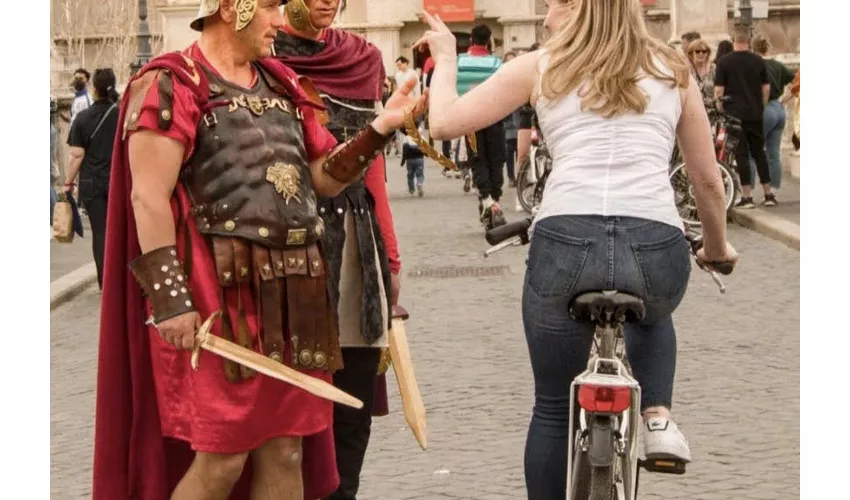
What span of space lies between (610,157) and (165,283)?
3.80 feet

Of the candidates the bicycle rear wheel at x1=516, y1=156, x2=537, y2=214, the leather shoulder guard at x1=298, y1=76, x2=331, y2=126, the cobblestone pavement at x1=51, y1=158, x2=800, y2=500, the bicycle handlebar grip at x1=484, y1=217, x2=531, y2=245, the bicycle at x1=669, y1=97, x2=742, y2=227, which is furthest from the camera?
the bicycle rear wheel at x1=516, y1=156, x2=537, y2=214

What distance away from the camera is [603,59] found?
473 cm

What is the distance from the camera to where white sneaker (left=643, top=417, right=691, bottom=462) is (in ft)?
16.3

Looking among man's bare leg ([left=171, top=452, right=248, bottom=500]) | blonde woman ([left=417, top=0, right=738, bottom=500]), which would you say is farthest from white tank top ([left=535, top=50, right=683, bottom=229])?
man's bare leg ([left=171, top=452, right=248, bottom=500])

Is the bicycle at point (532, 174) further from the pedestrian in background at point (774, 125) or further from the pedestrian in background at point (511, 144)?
the pedestrian in background at point (511, 144)

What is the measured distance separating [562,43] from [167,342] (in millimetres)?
1254

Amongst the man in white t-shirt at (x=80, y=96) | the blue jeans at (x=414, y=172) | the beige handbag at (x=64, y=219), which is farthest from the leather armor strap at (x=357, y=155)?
the blue jeans at (x=414, y=172)

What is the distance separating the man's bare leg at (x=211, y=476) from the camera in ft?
→ 16.3

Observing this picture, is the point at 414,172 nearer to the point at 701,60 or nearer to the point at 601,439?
the point at 701,60

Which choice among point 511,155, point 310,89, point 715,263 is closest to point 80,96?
point 511,155

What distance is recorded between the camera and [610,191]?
477cm

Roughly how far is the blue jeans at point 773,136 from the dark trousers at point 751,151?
579mm

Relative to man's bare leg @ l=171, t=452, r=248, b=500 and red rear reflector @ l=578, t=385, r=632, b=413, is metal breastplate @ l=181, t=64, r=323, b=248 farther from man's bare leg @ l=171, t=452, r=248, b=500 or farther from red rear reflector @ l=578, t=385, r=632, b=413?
red rear reflector @ l=578, t=385, r=632, b=413

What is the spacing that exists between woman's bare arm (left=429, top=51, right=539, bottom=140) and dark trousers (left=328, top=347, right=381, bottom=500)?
4.10 feet
